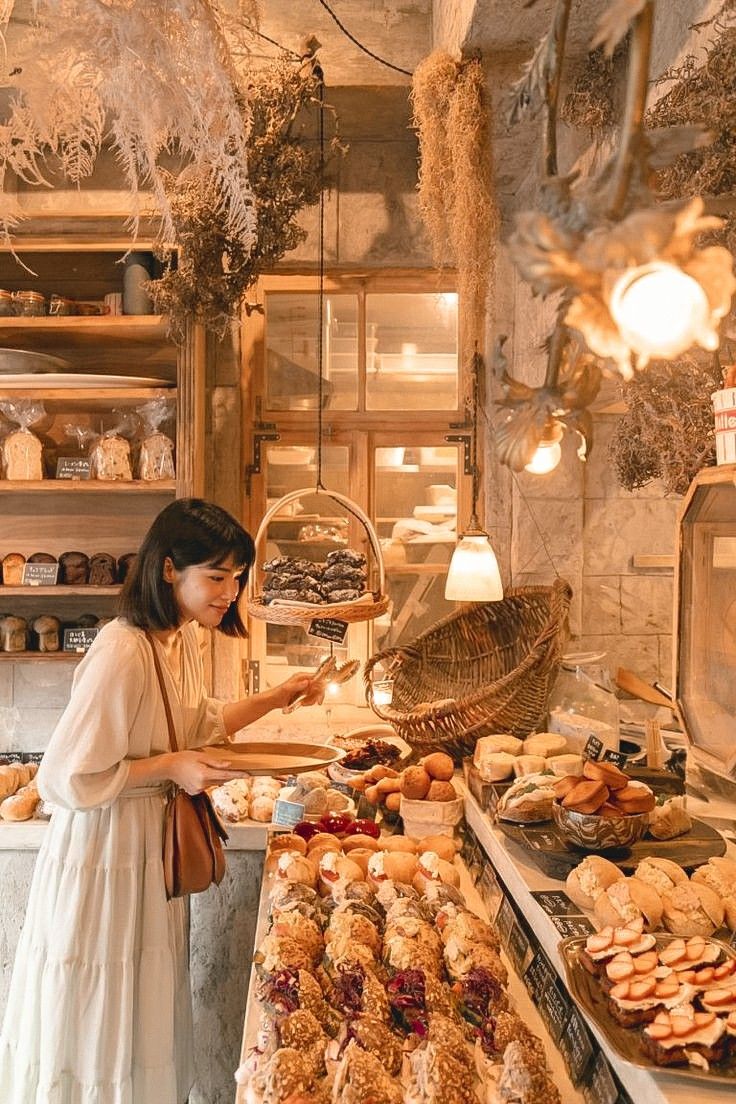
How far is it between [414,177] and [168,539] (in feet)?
7.64

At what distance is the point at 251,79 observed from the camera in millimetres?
2965

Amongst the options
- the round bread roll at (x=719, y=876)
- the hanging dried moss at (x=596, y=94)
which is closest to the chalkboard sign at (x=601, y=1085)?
the round bread roll at (x=719, y=876)

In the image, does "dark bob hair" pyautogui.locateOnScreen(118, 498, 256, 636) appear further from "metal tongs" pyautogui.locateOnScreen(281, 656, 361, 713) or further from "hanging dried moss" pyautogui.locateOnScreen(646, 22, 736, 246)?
"hanging dried moss" pyautogui.locateOnScreen(646, 22, 736, 246)

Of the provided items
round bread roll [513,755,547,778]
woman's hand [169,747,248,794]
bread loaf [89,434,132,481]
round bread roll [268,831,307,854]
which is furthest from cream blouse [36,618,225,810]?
bread loaf [89,434,132,481]

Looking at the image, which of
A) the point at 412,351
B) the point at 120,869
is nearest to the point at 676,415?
the point at 120,869

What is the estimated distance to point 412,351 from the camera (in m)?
3.78

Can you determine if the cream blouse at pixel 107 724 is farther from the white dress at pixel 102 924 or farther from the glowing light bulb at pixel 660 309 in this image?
the glowing light bulb at pixel 660 309

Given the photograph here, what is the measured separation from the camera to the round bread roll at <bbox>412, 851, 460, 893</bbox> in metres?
2.07

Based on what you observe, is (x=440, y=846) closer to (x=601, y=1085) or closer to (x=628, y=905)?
(x=628, y=905)

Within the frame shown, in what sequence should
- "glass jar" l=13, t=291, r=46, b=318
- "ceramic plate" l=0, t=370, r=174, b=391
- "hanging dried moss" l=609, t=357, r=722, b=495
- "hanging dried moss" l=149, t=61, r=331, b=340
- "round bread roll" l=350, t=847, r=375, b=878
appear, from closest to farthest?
1. "hanging dried moss" l=609, t=357, r=722, b=495
2. "round bread roll" l=350, t=847, r=375, b=878
3. "hanging dried moss" l=149, t=61, r=331, b=340
4. "ceramic plate" l=0, t=370, r=174, b=391
5. "glass jar" l=13, t=291, r=46, b=318

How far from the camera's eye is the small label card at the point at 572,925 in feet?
5.17

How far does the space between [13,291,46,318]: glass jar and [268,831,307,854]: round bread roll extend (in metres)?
2.26

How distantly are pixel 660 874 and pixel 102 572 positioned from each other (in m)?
2.46

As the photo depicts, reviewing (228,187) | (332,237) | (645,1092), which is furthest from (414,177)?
(645,1092)
